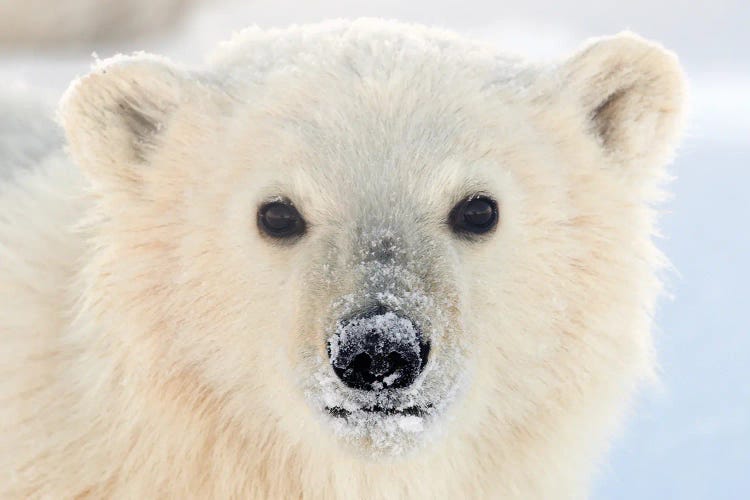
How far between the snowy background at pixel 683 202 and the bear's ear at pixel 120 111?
2.57 feet

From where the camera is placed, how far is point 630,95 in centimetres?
300

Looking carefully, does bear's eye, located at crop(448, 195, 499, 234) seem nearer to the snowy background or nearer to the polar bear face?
the polar bear face

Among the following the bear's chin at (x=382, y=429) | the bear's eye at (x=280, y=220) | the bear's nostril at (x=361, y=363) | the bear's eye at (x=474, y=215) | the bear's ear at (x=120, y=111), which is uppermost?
the bear's ear at (x=120, y=111)

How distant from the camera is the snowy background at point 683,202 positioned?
467 cm

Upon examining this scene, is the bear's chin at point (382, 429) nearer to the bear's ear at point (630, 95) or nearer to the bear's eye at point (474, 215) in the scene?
the bear's eye at point (474, 215)

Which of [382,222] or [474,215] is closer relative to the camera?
[382,222]

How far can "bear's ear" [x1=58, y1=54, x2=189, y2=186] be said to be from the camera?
9.01 ft

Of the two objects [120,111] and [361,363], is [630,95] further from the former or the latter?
[120,111]

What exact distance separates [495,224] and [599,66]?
621 millimetres

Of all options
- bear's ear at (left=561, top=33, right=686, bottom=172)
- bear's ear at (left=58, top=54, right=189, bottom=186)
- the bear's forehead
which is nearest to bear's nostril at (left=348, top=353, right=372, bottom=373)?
the bear's forehead

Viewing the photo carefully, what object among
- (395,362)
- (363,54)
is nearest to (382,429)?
(395,362)

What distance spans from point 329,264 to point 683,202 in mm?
5565

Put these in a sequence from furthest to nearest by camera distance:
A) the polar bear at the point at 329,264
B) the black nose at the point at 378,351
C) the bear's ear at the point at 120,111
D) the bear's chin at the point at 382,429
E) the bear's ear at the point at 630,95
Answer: the bear's ear at the point at 630,95, the bear's ear at the point at 120,111, the polar bear at the point at 329,264, the bear's chin at the point at 382,429, the black nose at the point at 378,351

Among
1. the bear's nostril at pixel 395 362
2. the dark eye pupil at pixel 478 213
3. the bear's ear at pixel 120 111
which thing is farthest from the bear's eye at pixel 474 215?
the bear's ear at pixel 120 111
